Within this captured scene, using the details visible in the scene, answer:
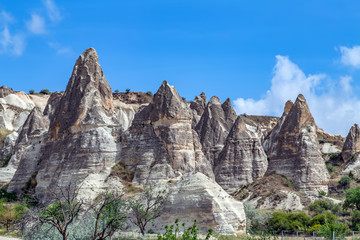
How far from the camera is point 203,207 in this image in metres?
36.8

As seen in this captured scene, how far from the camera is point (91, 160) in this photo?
44.2 metres

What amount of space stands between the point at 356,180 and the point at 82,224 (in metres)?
37.8

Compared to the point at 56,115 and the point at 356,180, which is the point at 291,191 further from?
the point at 56,115

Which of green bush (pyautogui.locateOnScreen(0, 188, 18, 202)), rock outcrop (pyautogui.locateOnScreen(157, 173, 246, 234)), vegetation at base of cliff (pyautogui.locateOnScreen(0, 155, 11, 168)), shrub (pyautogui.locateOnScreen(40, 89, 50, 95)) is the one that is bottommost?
rock outcrop (pyautogui.locateOnScreen(157, 173, 246, 234))

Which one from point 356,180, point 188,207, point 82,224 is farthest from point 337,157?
point 82,224

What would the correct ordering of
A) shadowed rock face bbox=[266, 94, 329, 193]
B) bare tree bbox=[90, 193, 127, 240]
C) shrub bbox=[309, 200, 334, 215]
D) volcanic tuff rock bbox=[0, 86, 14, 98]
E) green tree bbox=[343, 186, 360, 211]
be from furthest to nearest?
volcanic tuff rock bbox=[0, 86, 14, 98] → shadowed rock face bbox=[266, 94, 329, 193] → shrub bbox=[309, 200, 334, 215] → green tree bbox=[343, 186, 360, 211] → bare tree bbox=[90, 193, 127, 240]

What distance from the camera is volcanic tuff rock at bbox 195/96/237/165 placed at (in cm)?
7269

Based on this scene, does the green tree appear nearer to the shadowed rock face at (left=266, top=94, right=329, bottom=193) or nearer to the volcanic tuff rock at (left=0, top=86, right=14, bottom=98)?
the shadowed rock face at (left=266, top=94, right=329, bottom=193)

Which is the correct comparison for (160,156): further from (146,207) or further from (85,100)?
(85,100)

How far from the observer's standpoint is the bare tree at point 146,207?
1443 inches

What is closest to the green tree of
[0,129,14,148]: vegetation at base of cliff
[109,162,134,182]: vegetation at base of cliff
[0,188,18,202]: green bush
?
[109,162,134,182]: vegetation at base of cliff

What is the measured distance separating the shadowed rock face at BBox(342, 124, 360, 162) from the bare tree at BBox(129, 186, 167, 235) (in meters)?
40.0

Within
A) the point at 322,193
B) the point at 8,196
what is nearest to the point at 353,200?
the point at 322,193

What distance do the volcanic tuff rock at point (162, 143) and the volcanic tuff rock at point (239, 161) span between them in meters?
16.6
